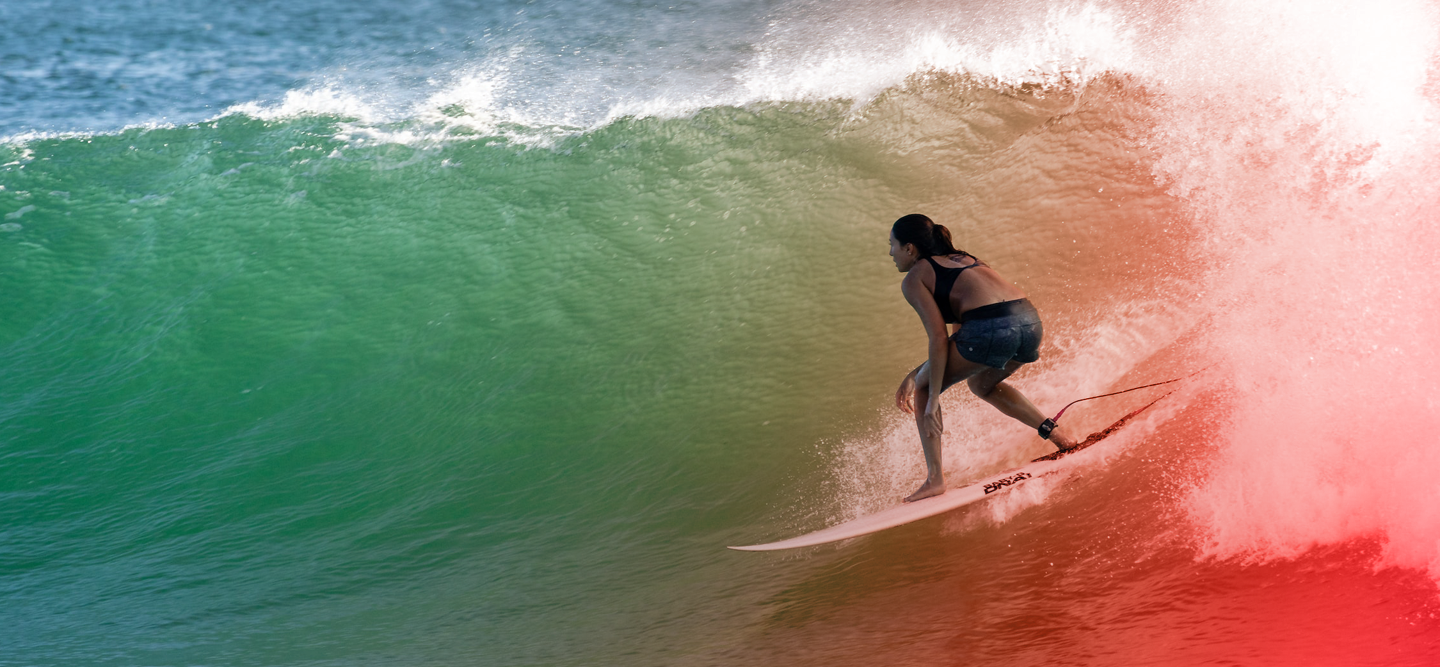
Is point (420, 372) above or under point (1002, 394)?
above

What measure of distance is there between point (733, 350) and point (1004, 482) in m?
1.77

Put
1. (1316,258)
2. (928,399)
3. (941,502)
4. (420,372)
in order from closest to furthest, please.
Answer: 1. (928,399)
2. (941,502)
3. (1316,258)
4. (420,372)

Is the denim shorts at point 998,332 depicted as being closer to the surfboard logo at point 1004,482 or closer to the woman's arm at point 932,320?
the woman's arm at point 932,320

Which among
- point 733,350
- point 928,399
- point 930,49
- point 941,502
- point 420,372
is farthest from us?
point 930,49

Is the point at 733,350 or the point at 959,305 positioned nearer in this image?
the point at 959,305

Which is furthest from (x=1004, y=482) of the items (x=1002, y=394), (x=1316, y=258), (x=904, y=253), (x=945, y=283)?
(x=1316, y=258)

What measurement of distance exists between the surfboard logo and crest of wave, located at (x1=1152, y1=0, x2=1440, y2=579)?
2.31ft

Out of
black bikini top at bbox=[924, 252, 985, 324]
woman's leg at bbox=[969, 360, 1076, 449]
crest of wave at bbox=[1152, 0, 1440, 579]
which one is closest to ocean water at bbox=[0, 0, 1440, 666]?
crest of wave at bbox=[1152, 0, 1440, 579]

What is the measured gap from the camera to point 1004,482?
2840 millimetres

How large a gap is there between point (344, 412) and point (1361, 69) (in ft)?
18.7

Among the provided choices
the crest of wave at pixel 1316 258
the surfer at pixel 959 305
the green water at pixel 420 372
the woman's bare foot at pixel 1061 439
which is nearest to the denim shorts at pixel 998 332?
the surfer at pixel 959 305

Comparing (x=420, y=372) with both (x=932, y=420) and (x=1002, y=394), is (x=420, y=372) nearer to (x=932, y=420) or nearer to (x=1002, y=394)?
(x=932, y=420)

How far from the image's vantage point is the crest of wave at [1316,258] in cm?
293

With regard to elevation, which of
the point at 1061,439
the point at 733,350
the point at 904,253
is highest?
the point at 733,350
